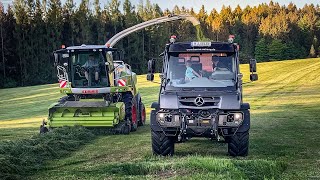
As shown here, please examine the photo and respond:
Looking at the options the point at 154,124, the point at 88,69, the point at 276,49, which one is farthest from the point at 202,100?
the point at 276,49

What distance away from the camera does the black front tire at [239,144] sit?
11.3 meters

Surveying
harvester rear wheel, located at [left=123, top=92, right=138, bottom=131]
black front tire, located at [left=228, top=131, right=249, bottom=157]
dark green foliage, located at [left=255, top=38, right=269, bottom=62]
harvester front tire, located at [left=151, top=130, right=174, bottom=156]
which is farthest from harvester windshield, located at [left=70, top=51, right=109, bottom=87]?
dark green foliage, located at [left=255, top=38, right=269, bottom=62]

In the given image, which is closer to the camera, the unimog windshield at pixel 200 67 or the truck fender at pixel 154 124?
the truck fender at pixel 154 124

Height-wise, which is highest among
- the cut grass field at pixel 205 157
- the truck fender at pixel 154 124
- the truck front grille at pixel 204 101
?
the truck front grille at pixel 204 101

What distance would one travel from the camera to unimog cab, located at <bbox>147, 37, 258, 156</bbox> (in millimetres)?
11102

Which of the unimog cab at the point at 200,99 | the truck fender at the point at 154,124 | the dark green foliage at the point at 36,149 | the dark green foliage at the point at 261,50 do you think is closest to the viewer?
the dark green foliage at the point at 36,149

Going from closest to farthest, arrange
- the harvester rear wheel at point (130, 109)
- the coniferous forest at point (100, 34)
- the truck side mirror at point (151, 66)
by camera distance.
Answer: the truck side mirror at point (151, 66), the harvester rear wheel at point (130, 109), the coniferous forest at point (100, 34)

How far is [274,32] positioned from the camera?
105 metres

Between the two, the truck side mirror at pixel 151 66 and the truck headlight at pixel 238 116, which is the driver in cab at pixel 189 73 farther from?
the truck headlight at pixel 238 116

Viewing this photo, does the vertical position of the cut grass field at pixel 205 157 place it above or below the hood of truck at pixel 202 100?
below

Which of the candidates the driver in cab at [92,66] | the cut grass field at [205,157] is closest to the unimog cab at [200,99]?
→ the cut grass field at [205,157]

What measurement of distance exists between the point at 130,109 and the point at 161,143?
7.12 meters

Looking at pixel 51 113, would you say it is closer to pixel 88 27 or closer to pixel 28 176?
pixel 28 176

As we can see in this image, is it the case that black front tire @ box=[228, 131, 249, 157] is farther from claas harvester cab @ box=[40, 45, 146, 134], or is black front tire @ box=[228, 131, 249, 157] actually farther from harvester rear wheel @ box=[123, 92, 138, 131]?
harvester rear wheel @ box=[123, 92, 138, 131]
